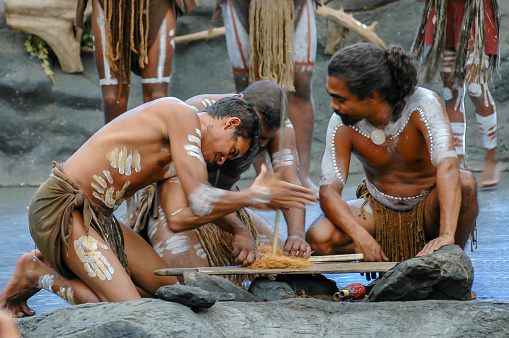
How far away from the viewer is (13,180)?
23.4ft

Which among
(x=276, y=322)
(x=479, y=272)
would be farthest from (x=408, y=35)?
(x=276, y=322)

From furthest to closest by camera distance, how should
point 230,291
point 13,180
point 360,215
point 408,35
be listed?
point 408,35 < point 13,180 < point 360,215 < point 230,291

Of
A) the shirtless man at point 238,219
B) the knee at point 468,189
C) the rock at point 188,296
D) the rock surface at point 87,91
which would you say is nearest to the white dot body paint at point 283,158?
the shirtless man at point 238,219

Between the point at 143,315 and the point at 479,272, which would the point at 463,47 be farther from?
the point at 143,315

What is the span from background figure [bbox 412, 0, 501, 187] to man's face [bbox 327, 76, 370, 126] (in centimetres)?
175

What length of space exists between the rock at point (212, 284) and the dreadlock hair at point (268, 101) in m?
0.82

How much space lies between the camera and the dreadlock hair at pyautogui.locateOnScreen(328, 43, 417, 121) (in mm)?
3039

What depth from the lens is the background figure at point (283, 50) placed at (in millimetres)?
4672

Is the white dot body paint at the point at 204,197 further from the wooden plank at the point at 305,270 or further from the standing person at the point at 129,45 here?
the standing person at the point at 129,45

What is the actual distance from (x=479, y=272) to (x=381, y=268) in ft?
2.77

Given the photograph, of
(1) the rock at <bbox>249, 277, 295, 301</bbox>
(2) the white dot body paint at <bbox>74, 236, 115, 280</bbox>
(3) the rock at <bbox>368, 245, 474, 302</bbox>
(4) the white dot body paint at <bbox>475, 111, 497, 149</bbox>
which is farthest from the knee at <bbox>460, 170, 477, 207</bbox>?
(4) the white dot body paint at <bbox>475, 111, 497, 149</bbox>

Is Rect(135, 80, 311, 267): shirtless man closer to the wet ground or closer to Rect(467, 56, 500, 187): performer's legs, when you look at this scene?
the wet ground

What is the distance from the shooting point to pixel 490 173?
5340 millimetres

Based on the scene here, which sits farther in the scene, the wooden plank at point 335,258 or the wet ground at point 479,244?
the wet ground at point 479,244
